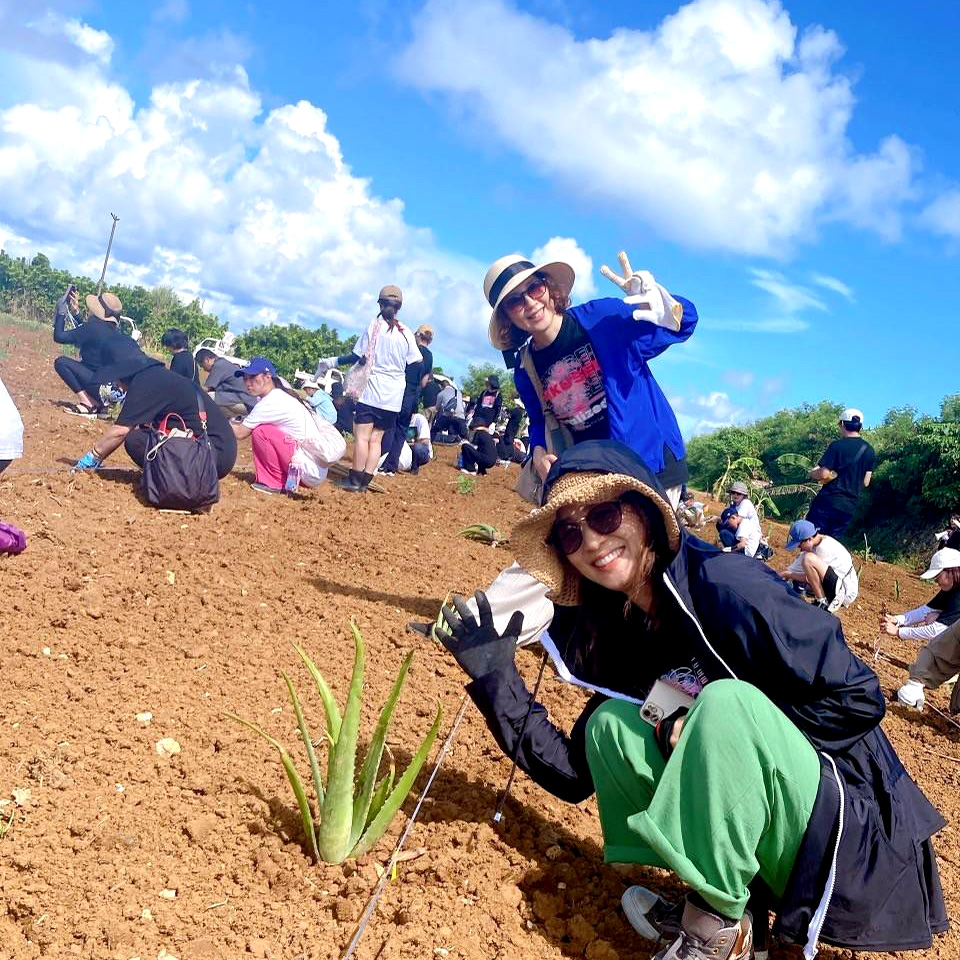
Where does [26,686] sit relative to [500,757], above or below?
below

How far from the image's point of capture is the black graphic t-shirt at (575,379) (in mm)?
3457

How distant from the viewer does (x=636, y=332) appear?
3219mm

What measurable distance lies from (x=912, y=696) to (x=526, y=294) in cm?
313

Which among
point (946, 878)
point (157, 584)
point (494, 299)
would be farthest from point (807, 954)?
point (157, 584)

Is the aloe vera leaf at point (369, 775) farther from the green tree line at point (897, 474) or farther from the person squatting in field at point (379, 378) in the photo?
the green tree line at point (897, 474)

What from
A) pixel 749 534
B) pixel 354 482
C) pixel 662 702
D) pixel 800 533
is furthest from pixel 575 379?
pixel 354 482

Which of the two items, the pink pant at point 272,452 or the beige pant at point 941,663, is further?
the pink pant at point 272,452

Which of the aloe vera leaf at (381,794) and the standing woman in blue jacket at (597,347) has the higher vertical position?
the standing woman in blue jacket at (597,347)

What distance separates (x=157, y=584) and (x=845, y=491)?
17.7 feet

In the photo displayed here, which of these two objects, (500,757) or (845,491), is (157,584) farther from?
(845,491)

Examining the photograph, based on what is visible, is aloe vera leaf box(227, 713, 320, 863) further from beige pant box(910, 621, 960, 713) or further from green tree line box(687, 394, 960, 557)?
green tree line box(687, 394, 960, 557)

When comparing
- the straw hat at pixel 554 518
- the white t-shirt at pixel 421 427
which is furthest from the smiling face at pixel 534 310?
the white t-shirt at pixel 421 427

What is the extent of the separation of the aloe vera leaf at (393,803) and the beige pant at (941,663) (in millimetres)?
3597

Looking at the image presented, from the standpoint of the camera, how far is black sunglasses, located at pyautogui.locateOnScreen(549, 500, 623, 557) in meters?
2.05
